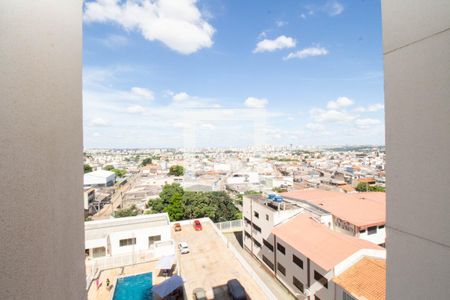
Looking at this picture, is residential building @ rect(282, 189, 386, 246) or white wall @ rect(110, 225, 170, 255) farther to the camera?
residential building @ rect(282, 189, 386, 246)

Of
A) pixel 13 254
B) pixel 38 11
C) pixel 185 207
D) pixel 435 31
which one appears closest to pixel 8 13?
pixel 38 11

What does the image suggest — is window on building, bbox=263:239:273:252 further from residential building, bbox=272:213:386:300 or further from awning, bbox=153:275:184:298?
awning, bbox=153:275:184:298

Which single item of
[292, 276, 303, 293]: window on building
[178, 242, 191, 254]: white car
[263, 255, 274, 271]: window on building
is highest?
[178, 242, 191, 254]: white car

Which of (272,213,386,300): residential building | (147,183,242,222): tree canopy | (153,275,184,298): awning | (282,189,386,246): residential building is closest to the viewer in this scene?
(153,275,184,298): awning

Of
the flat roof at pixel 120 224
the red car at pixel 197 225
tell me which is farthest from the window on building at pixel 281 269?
the flat roof at pixel 120 224

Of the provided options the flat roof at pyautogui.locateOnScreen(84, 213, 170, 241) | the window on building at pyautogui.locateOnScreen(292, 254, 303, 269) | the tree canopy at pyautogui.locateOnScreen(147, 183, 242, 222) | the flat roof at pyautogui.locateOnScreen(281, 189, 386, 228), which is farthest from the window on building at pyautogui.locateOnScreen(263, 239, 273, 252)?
the tree canopy at pyautogui.locateOnScreen(147, 183, 242, 222)

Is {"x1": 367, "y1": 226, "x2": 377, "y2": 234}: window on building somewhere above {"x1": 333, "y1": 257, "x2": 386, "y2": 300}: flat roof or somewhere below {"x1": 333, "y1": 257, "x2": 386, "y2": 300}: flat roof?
below

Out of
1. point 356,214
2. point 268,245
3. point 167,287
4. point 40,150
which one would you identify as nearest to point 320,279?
point 268,245

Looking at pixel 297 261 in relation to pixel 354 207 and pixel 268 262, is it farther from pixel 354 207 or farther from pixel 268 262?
pixel 354 207
